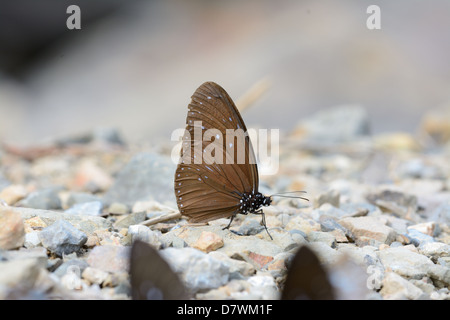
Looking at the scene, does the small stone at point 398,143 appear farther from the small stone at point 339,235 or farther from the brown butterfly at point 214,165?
the brown butterfly at point 214,165

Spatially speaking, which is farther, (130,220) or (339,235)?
(130,220)

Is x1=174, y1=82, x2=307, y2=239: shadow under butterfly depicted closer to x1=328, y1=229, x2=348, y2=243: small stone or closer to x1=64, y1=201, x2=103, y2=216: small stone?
x1=328, y1=229, x2=348, y2=243: small stone

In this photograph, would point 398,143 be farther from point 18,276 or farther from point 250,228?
point 18,276

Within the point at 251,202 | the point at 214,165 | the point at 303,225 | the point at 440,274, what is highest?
the point at 214,165

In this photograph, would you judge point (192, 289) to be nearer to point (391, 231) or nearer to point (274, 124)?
point (391, 231)

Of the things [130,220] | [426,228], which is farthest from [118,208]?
[426,228]

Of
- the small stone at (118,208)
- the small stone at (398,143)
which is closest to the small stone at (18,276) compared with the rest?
the small stone at (118,208)
